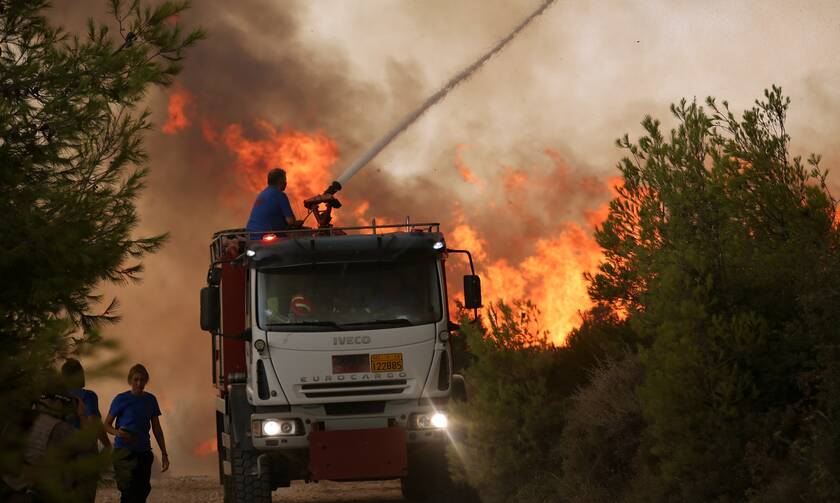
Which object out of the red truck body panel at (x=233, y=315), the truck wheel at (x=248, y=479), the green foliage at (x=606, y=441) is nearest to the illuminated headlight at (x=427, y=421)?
the green foliage at (x=606, y=441)

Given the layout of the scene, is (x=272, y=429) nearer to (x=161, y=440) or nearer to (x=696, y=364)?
(x=161, y=440)

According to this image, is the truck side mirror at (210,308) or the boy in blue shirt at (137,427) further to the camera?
the truck side mirror at (210,308)

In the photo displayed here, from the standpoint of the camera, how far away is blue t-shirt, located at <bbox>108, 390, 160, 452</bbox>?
39.5 feet

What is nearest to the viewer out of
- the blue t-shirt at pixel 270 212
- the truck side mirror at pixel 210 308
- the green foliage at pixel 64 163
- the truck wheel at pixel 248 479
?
the green foliage at pixel 64 163

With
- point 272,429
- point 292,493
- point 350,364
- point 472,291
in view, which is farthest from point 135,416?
point 292,493

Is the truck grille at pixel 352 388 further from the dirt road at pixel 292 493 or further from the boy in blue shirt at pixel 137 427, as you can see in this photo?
the dirt road at pixel 292 493

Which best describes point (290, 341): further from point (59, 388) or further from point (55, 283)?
point (59, 388)

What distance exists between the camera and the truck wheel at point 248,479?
1485cm

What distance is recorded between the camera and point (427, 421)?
583 inches

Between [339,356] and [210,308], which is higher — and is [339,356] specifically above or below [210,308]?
below

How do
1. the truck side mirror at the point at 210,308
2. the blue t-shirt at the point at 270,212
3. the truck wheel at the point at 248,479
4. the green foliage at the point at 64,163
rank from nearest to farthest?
the green foliage at the point at 64,163
the truck side mirror at the point at 210,308
the truck wheel at the point at 248,479
the blue t-shirt at the point at 270,212

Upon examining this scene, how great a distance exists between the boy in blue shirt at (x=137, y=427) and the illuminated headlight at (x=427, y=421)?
11.2 feet

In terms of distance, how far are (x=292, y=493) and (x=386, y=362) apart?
8.56 meters

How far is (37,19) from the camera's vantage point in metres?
12.3
